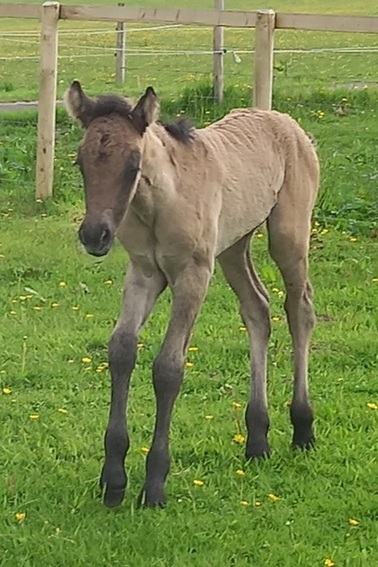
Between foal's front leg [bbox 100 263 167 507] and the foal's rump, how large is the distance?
1.41ft

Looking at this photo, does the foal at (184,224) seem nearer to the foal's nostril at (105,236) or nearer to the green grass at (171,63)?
the foal's nostril at (105,236)

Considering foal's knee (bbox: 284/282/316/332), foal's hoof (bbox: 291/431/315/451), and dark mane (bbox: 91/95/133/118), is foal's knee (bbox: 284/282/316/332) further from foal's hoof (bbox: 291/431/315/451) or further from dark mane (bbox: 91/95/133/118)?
dark mane (bbox: 91/95/133/118)

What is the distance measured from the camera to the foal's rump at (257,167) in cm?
541

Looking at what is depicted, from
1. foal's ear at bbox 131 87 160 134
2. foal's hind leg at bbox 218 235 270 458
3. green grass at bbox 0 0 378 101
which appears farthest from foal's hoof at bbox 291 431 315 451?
green grass at bbox 0 0 378 101

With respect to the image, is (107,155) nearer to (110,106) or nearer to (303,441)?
(110,106)

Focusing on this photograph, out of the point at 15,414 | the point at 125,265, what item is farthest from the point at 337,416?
the point at 125,265

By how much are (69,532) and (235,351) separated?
2468 mm

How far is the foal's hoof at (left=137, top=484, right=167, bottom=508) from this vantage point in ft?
16.5

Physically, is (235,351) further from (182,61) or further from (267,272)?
(182,61)

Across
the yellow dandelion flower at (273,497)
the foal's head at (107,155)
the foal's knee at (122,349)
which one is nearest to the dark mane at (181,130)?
the foal's head at (107,155)

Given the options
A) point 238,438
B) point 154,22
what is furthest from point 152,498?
point 154,22

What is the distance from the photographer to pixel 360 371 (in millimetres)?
6793

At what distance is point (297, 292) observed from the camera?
19.1 ft

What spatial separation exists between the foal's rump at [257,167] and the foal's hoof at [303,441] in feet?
3.29
